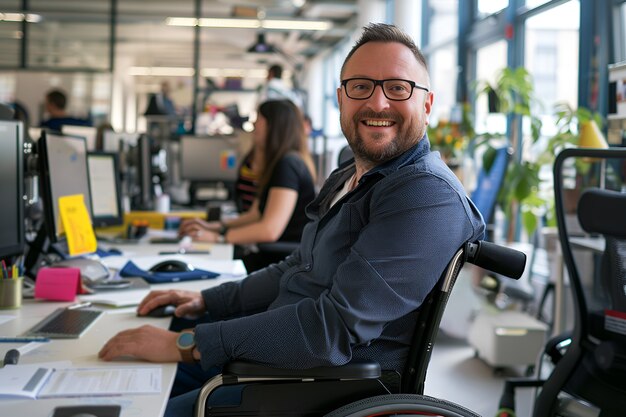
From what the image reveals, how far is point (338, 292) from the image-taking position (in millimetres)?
1349

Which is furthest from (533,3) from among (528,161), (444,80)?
(528,161)

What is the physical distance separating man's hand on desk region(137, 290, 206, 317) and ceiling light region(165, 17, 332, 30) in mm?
9158

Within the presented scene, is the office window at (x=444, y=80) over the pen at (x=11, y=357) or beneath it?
over

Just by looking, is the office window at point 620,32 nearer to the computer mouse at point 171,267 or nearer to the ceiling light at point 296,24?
the computer mouse at point 171,267

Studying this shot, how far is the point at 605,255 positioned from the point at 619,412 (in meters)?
0.36

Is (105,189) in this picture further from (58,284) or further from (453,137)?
(453,137)

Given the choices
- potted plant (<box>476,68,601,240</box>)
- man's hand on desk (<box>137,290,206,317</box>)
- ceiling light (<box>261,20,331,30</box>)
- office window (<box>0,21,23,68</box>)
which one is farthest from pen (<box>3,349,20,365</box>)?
office window (<box>0,21,23,68</box>)

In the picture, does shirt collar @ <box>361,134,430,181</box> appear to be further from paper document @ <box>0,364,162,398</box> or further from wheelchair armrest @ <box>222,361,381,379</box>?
paper document @ <box>0,364,162,398</box>

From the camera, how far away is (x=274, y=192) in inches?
135

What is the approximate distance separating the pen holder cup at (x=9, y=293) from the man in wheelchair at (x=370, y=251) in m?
0.53

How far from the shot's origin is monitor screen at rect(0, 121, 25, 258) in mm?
1867

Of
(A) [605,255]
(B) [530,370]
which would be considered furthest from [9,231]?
(B) [530,370]

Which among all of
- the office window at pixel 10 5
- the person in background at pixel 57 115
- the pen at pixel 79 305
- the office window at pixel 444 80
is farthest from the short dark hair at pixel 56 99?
the pen at pixel 79 305

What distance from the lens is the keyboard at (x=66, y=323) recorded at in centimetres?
159
